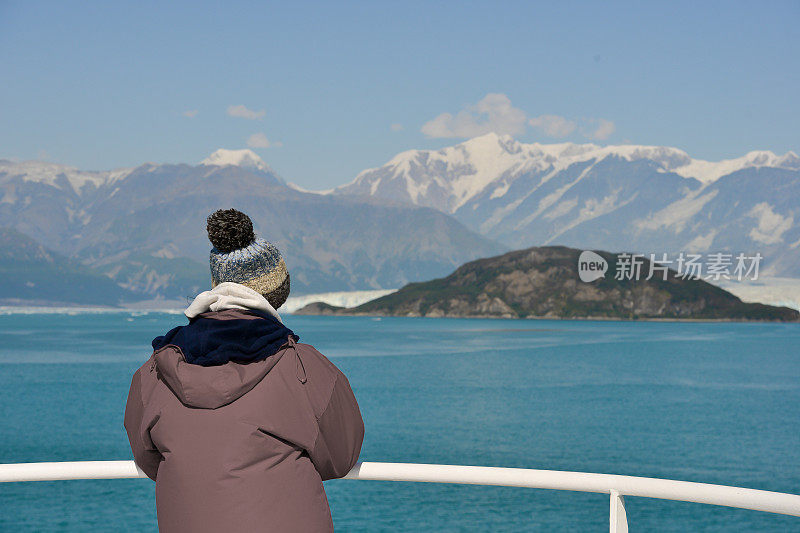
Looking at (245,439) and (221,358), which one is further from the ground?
(221,358)

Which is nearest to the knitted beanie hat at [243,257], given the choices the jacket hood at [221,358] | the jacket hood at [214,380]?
the jacket hood at [221,358]

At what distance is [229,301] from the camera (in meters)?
2.41

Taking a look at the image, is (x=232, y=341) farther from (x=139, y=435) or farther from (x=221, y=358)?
(x=139, y=435)

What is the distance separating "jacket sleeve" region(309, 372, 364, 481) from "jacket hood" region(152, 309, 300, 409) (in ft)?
0.67

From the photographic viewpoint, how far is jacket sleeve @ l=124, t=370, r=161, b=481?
94.8 inches

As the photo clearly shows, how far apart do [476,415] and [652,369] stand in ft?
129

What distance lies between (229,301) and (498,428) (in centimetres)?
4383

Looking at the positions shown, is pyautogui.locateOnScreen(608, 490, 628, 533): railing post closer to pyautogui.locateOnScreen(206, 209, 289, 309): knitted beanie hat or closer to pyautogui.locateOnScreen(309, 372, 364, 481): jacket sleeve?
pyautogui.locateOnScreen(309, 372, 364, 481): jacket sleeve

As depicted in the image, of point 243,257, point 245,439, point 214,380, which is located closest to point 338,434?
point 245,439

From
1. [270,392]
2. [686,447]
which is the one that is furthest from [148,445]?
[686,447]

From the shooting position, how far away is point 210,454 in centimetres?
223

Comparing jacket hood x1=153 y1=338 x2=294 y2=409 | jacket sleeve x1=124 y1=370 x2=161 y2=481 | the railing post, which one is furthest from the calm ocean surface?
jacket hood x1=153 y1=338 x2=294 y2=409

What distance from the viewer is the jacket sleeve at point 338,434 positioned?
2318mm

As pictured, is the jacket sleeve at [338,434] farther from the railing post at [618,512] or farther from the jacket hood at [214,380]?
the railing post at [618,512]
